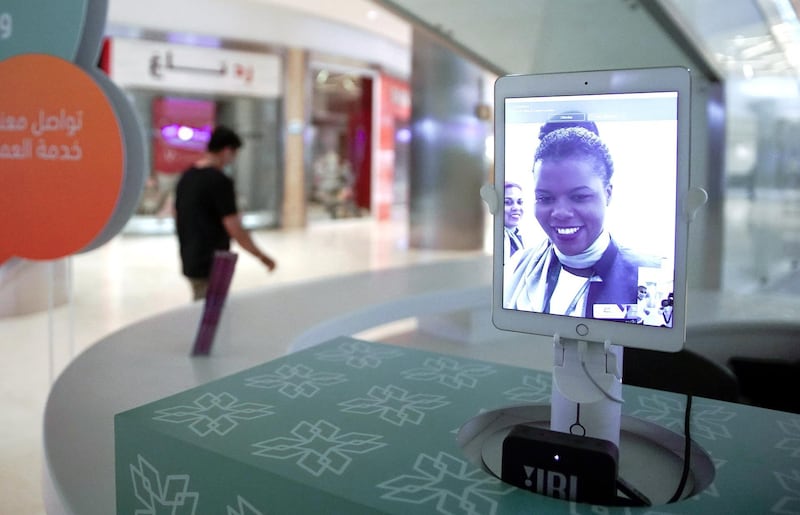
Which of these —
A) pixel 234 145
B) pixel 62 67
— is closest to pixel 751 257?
pixel 234 145

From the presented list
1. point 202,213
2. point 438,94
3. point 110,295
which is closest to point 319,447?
point 202,213

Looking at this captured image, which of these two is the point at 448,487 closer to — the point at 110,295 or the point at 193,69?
the point at 110,295

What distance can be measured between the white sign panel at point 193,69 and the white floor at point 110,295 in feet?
9.24

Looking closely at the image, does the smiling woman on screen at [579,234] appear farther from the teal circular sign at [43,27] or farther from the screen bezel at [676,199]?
the teal circular sign at [43,27]

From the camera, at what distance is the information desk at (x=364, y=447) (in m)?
0.96

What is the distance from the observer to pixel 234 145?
3.91m

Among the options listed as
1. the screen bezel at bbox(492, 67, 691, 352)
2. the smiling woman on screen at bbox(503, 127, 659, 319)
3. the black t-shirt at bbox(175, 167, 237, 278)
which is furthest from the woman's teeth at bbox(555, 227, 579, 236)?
the black t-shirt at bbox(175, 167, 237, 278)

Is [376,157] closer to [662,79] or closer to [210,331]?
[210,331]

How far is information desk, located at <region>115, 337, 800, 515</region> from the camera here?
37.8 inches

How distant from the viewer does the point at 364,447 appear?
1.12 meters

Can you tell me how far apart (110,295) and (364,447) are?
6551 millimetres

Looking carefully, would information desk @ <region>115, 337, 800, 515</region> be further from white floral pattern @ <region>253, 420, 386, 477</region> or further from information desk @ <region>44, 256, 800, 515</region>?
information desk @ <region>44, 256, 800, 515</region>

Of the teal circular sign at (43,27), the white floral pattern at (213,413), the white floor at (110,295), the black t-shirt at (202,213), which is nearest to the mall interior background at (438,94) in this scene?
the white floral pattern at (213,413)

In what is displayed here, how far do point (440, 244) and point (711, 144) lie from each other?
433 centimetres
